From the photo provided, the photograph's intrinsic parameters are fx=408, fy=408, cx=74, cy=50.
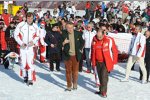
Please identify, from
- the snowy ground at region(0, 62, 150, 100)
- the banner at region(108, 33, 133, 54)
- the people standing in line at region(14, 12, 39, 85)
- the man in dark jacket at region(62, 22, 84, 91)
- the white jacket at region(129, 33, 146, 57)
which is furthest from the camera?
the banner at region(108, 33, 133, 54)

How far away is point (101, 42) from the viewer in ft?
29.2

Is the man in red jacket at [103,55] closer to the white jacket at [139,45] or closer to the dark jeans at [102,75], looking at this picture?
the dark jeans at [102,75]

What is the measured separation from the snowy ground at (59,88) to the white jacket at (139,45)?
2.77 feet

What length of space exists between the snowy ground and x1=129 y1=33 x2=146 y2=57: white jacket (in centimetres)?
84

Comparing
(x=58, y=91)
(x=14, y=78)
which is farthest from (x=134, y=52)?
(x=14, y=78)

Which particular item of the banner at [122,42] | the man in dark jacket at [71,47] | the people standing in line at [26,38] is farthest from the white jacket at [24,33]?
the banner at [122,42]

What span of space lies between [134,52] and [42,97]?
284 centimetres

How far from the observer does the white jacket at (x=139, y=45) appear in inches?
407

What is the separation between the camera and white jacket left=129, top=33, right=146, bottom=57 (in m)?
10.3

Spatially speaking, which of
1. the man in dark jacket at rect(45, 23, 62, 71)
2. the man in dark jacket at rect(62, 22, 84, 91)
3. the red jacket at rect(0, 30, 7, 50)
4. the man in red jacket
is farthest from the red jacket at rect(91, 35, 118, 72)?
the red jacket at rect(0, 30, 7, 50)

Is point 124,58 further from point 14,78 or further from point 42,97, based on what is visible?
point 42,97

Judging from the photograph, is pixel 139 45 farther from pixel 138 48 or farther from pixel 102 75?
pixel 102 75

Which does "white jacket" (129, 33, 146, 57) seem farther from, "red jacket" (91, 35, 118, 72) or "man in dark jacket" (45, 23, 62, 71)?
"man in dark jacket" (45, 23, 62, 71)

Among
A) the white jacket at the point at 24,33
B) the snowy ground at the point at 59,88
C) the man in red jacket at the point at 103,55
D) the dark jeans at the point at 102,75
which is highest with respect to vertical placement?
the white jacket at the point at 24,33
